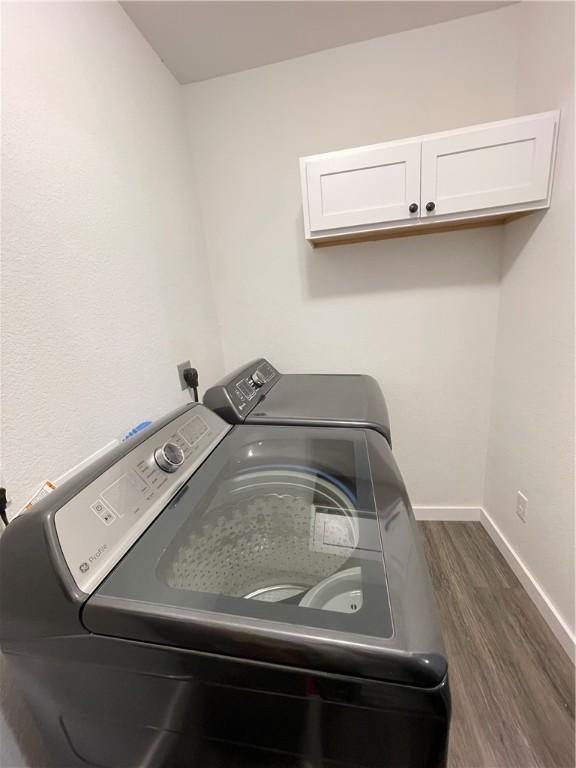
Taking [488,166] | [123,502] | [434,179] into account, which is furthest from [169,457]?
[488,166]

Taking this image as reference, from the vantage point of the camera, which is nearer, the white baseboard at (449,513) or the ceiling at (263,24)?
the ceiling at (263,24)

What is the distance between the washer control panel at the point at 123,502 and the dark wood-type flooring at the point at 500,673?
4.21 feet

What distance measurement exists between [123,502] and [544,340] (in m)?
1.66

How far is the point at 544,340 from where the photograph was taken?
53.5 inches

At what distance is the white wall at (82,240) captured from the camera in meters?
0.77

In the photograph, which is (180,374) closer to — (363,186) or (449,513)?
(363,186)

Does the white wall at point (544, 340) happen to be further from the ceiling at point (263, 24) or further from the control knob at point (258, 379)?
the control knob at point (258, 379)

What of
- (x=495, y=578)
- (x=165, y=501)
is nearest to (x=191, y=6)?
(x=165, y=501)

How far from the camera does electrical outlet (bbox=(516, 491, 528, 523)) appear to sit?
1.56 metres

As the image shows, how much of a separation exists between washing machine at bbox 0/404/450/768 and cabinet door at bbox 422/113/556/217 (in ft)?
4.05

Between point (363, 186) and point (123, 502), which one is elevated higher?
point (363, 186)

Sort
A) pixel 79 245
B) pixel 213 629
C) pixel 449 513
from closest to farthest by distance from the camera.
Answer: pixel 213 629
pixel 79 245
pixel 449 513

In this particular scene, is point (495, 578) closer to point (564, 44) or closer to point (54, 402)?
point (54, 402)

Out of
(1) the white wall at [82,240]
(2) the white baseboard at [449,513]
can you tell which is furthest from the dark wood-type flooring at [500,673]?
(1) the white wall at [82,240]
